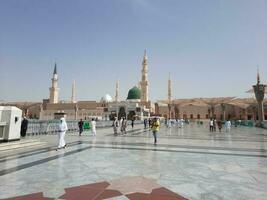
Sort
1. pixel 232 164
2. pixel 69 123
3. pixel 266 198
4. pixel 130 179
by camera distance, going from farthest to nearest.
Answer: pixel 69 123, pixel 232 164, pixel 130 179, pixel 266 198

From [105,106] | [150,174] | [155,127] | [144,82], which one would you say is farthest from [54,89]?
[150,174]

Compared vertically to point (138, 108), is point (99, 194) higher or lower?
lower

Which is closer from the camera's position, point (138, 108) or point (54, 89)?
point (138, 108)

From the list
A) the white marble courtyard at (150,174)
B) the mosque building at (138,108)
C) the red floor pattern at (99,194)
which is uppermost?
the mosque building at (138,108)

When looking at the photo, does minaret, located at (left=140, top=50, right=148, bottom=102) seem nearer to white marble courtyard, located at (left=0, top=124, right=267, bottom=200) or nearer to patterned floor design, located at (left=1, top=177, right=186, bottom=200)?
white marble courtyard, located at (left=0, top=124, right=267, bottom=200)

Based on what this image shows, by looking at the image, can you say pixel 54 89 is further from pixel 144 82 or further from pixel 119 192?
pixel 119 192

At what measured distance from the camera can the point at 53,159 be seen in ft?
21.2

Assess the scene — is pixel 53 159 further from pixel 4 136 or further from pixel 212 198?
pixel 212 198

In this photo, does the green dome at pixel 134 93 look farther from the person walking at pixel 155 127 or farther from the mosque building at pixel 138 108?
the person walking at pixel 155 127

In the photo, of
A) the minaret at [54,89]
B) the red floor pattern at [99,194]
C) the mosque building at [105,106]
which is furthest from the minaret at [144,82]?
the red floor pattern at [99,194]

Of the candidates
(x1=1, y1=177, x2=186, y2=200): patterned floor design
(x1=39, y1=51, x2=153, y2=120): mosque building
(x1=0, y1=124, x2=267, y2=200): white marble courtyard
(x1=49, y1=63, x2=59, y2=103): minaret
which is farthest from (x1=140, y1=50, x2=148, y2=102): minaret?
(x1=1, y1=177, x2=186, y2=200): patterned floor design

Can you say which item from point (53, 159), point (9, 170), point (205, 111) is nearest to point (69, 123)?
point (53, 159)

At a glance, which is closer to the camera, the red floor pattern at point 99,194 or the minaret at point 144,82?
the red floor pattern at point 99,194

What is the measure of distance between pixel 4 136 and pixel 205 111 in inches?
2840
